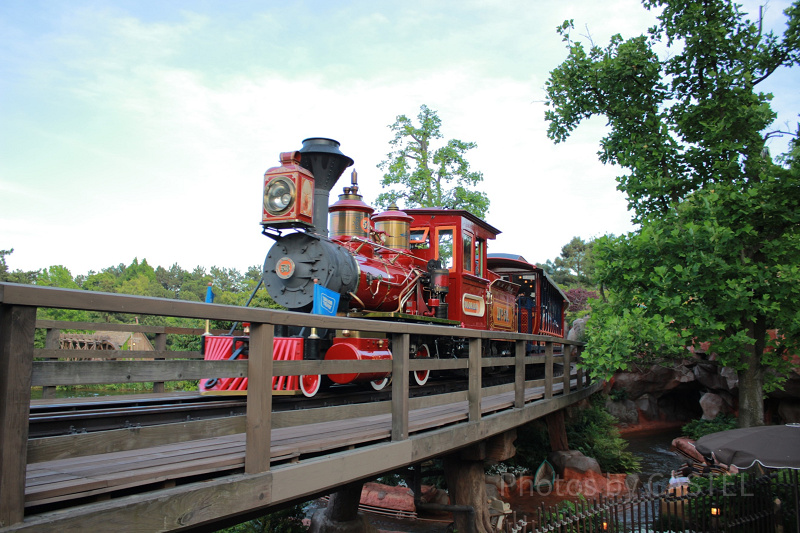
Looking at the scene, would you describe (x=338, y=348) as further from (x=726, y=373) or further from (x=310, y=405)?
(x=726, y=373)

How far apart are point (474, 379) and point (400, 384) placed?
1.66 metres

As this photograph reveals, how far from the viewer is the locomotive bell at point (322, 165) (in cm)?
860

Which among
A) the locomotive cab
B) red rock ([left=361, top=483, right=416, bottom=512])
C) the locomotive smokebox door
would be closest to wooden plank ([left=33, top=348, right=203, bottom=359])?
the locomotive smokebox door

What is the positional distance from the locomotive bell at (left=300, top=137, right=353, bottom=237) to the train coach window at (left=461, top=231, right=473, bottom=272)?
9.12ft

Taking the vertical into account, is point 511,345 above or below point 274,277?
below

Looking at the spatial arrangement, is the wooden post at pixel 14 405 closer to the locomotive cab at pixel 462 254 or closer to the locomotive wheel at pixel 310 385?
the locomotive wheel at pixel 310 385

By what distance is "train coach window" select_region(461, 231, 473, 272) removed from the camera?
10.4 metres

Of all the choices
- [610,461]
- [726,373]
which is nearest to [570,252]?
[726,373]

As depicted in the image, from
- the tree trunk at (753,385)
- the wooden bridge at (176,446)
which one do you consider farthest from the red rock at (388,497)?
the wooden bridge at (176,446)

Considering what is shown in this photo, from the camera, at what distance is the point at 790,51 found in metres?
10.3

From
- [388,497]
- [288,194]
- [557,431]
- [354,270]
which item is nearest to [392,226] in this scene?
[354,270]

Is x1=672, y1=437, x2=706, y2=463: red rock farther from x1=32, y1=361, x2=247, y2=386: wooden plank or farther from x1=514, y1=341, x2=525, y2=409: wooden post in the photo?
x1=32, y1=361, x2=247, y2=386: wooden plank

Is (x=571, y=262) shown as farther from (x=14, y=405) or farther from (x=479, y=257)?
(x=14, y=405)

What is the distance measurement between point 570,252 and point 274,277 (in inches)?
1858
